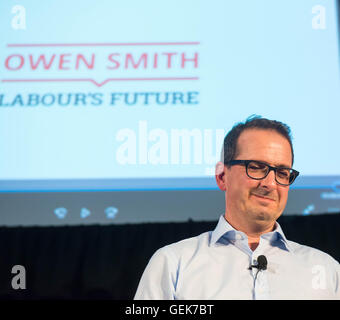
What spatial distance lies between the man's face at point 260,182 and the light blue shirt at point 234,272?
39 millimetres

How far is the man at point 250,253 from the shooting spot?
2.91 feet

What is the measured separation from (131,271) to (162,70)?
1.82ft

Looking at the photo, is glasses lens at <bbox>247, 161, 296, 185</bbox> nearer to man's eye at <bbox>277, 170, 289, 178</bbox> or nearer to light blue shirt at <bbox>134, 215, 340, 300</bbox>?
man's eye at <bbox>277, 170, 289, 178</bbox>

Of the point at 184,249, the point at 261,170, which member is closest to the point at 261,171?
the point at 261,170

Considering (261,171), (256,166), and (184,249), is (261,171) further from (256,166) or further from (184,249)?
(184,249)

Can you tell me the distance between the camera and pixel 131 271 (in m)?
1.25

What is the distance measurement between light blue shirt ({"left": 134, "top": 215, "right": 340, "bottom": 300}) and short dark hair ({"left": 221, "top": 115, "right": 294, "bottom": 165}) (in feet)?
0.48

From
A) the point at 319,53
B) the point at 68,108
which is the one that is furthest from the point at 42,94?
the point at 319,53

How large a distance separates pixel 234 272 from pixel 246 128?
0.29 m

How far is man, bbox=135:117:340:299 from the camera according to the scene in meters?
0.89
